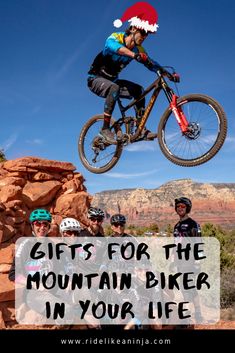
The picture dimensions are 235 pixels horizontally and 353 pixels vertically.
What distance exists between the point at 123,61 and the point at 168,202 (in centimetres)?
9417

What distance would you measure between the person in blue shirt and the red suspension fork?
2.23 feet

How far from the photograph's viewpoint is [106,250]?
704cm

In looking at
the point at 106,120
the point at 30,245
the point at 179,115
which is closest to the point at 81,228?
the point at 30,245

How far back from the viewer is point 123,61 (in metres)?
6.96

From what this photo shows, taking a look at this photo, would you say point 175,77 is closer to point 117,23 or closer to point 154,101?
point 154,101

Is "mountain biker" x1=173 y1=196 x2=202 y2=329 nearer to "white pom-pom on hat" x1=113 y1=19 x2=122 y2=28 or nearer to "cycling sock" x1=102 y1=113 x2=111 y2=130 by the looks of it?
"cycling sock" x1=102 y1=113 x2=111 y2=130

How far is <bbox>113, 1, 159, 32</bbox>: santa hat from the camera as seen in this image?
597 cm

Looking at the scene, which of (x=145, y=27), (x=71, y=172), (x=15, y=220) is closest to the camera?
(x=145, y=27)

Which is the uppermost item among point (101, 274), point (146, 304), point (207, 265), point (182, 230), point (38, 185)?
point (38, 185)

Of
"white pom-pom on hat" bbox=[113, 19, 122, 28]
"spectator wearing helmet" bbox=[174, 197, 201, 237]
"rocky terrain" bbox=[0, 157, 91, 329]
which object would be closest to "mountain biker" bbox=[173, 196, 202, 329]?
"spectator wearing helmet" bbox=[174, 197, 201, 237]
